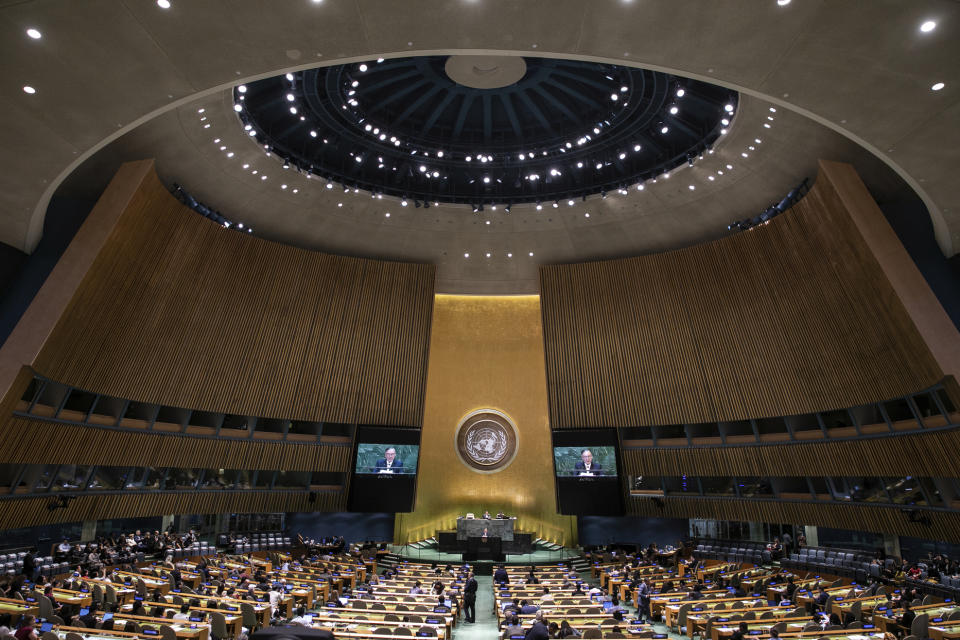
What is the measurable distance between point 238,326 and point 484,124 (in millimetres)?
10601

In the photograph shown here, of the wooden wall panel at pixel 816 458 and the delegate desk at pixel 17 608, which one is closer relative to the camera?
the delegate desk at pixel 17 608

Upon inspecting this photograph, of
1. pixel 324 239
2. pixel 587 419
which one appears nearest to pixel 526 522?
pixel 587 419

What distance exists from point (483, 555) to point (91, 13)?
742 inches

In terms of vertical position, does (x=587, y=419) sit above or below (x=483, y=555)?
above

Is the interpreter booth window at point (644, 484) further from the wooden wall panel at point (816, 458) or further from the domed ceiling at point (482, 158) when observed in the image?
the domed ceiling at point (482, 158)

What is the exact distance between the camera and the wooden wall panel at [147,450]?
1373cm

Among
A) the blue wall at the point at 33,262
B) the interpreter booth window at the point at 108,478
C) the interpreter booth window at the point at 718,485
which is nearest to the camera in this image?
the blue wall at the point at 33,262

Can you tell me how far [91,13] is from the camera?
820 cm

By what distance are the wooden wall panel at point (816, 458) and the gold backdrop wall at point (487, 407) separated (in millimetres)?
5054

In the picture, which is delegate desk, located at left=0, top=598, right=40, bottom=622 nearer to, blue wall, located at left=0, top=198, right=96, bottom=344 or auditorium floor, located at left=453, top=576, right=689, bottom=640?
blue wall, located at left=0, top=198, right=96, bottom=344

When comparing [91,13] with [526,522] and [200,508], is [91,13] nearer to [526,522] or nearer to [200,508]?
[200,508]

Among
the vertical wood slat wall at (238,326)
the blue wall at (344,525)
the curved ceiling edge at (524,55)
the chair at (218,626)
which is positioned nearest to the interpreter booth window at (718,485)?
the vertical wood slat wall at (238,326)

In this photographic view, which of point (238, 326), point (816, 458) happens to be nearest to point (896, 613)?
point (816, 458)

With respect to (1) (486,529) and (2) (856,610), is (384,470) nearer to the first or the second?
(1) (486,529)
